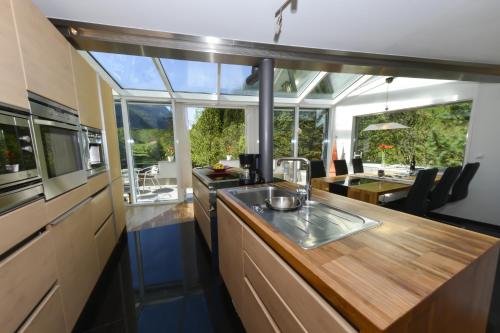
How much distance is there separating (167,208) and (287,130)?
3465 millimetres

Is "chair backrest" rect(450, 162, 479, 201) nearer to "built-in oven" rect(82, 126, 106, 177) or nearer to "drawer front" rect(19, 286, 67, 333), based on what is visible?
"drawer front" rect(19, 286, 67, 333)

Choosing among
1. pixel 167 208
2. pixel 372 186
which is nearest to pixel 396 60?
pixel 372 186

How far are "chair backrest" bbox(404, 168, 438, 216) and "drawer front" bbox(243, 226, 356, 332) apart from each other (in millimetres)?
2154

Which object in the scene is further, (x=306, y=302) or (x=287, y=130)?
(x=287, y=130)

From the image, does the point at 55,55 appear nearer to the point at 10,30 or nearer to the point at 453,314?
the point at 10,30

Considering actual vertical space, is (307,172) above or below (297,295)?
above

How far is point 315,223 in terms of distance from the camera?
3.78 feet

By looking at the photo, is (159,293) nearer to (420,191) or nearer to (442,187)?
(420,191)

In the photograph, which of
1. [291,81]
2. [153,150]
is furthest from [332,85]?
[153,150]

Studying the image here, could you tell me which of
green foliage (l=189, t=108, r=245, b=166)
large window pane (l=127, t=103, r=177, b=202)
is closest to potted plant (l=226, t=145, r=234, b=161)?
green foliage (l=189, t=108, r=245, b=166)

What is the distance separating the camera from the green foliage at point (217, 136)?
494cm

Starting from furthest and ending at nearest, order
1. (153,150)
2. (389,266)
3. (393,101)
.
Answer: (153,150), (393,101), (389,266)

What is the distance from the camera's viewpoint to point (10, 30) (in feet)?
2.96

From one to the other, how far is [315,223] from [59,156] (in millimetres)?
1731
